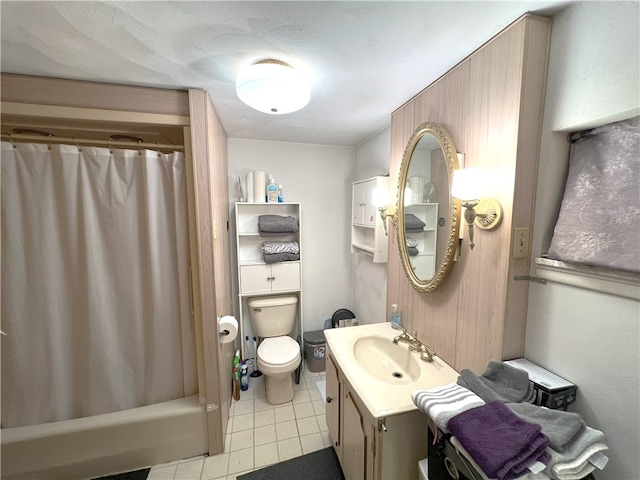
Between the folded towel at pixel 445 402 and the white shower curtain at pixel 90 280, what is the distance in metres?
1.49

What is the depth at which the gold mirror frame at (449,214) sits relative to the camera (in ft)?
3.79

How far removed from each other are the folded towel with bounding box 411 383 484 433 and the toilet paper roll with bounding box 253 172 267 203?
6.27 feet

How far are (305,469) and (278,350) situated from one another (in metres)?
0.81

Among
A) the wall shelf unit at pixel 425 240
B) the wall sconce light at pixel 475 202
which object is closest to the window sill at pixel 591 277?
the wall sconce light at pixel 475 202

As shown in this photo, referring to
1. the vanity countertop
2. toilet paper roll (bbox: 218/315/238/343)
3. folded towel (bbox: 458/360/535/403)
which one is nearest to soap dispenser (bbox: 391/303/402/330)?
the vanity countertop

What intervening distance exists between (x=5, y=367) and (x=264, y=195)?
6.43 ft

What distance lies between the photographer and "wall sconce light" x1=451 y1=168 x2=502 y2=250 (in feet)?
3.20

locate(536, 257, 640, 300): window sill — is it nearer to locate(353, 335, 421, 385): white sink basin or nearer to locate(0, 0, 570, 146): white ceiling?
locate(353, 335, 421, 385): white sink basin

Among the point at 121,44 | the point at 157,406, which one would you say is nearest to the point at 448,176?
the point at 121,44

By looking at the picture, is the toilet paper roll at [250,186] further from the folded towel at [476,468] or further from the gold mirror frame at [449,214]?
the folded towel at [476,468]

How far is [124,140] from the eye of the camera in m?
1.63

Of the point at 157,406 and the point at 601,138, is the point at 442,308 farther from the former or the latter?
the point at 157,406

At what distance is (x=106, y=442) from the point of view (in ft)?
4.90

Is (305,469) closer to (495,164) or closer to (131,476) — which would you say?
(131,476)
